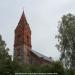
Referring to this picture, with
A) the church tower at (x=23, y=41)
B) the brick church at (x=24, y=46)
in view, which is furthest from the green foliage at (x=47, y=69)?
the brick church at (x=24, y=46)

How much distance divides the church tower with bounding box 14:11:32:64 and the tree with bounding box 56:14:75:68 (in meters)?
34.1

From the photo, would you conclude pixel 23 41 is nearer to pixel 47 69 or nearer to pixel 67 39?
pixel 67 39

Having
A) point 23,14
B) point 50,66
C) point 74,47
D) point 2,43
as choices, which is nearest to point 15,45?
point 23,14

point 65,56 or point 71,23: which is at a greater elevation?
point 71,23

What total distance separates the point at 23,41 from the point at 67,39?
37.0m

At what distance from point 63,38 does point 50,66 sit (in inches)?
684

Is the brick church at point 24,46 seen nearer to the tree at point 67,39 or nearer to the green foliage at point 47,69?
the tree at point 67,39

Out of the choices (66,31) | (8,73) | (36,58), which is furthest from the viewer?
(36,58)

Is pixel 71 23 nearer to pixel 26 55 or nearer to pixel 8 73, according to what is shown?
pixel 8 73

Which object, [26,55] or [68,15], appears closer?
[68,15]

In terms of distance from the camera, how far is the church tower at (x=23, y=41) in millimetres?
82688

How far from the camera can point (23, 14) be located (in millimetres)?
88688

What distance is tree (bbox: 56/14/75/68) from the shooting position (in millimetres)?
47469

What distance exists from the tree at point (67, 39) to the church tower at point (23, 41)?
34.1 m
